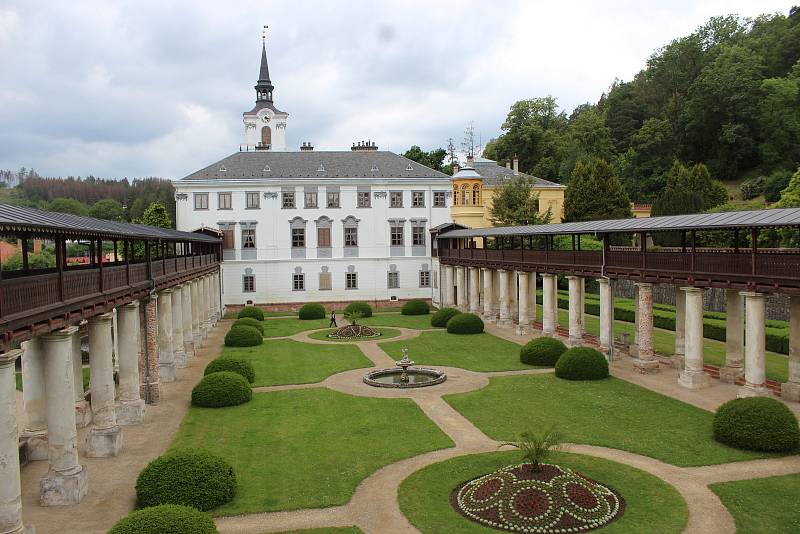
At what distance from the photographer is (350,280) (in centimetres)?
6053

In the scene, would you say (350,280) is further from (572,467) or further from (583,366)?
(572,467)

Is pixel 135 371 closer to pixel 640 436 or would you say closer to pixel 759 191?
pixel 640 436

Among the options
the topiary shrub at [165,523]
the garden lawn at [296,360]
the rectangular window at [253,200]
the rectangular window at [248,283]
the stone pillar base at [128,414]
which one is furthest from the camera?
the rectangular window at [248,283]

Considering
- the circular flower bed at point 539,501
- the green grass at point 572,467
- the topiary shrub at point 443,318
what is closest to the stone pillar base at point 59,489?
the green grass at point 572,467

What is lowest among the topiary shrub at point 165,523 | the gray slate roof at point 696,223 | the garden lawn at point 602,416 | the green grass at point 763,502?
the green grass at point 763,502

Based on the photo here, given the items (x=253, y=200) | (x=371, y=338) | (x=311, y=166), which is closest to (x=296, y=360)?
(x=371, y=338)

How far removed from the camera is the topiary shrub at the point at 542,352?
101ft

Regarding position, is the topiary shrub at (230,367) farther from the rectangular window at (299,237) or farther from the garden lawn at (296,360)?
the rectangular window at (299,237)

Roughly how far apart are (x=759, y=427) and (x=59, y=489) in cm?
1878

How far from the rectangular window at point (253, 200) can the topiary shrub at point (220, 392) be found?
116 feet

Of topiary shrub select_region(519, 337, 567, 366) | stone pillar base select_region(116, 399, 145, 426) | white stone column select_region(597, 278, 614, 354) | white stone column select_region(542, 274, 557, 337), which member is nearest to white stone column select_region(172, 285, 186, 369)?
stone pillar base select_region(116, 399, 145, 426)

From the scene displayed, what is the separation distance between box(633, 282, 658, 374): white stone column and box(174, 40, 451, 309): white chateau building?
32.9 metres

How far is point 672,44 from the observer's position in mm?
85625

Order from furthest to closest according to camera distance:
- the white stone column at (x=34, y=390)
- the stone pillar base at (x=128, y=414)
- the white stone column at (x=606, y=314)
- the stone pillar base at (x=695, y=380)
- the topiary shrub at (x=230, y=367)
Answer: the white stone column at (x=606, y=314) < the topiary shrub at (x=230, y=367) < the stone pillar base at (x=695, y=380) < the stone pillar base at (x=128, y=414) < the white stone column at (x=34, y=390)
